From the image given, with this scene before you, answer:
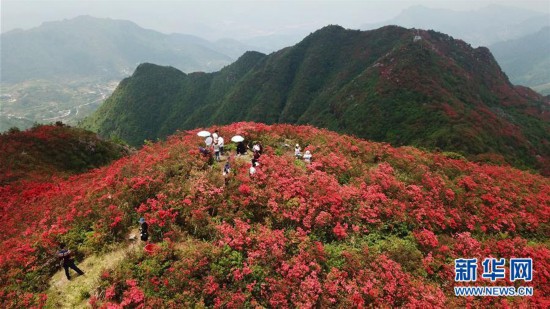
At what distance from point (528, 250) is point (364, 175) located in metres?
9.50

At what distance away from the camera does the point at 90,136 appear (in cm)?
4091

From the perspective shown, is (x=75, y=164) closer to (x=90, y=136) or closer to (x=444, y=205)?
(x=90, y=136)

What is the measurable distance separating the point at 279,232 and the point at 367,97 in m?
81.1

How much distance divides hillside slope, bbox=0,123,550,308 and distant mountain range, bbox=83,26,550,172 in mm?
38245

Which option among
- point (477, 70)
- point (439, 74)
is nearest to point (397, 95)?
point (439, 74)

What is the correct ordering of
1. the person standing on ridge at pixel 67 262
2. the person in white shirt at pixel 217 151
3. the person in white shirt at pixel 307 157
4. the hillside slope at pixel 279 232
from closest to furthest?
the hillside slope at pixel 279 232
the person standing on ridge at pixel 67 262
the person in white shirt at pixel 217 151
the person in white shirt at pixel 307 157

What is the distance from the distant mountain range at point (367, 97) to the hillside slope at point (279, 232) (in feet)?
125

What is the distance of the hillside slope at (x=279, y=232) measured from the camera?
12.0 m

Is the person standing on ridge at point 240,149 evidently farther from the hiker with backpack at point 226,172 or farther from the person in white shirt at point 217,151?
the hiker with backpack at point 226,172

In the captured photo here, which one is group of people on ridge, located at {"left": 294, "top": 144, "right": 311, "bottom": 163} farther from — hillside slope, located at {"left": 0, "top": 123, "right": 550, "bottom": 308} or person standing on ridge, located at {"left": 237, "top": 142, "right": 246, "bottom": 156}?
person standing on ridge, located at {"left": 237, "top": 142, "right": 246, "bottom": 156}

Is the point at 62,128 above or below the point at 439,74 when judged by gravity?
below

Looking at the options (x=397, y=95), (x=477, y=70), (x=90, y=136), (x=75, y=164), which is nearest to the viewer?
(x=75, y=164)

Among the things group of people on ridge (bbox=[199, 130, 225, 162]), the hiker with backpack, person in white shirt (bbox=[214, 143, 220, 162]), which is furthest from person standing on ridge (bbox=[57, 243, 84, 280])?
person in white shirt (bbox=[214, 143, 220, 162])

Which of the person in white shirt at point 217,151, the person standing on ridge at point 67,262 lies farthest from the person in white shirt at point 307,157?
the person standing on ridge at point 67,262
